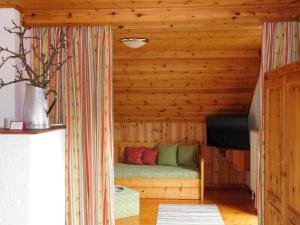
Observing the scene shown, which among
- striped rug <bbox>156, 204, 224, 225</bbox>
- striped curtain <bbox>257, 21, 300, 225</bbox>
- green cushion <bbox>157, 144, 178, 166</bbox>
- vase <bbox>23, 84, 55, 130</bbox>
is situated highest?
striped curtain <bbox>257, 21, 300, 225</bbox>

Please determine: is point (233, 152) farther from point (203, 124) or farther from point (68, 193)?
point (68, 193)

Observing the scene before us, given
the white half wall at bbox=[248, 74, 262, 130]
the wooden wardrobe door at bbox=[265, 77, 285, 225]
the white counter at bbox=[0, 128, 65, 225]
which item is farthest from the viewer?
the white half wall at bbox=[248, 74, 262, 130]

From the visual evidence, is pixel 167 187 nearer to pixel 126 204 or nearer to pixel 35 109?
pixel 126 204

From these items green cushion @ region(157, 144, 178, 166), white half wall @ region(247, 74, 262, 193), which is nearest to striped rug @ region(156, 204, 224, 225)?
white half wall @ region(247, 74, 262, 193)

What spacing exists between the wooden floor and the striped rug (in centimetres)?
9

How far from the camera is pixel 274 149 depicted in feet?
12.3

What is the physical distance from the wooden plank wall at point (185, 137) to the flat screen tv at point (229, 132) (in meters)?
0.50

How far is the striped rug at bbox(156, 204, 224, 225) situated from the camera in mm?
5199

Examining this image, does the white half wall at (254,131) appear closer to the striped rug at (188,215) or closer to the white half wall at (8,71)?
the striped rug at (188,215)

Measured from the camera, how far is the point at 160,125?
24.6ft

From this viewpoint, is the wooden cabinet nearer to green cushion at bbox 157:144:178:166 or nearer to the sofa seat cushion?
the sofa seat cushion

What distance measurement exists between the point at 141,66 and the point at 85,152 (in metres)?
2.23

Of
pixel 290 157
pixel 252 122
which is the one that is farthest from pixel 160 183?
pixel 290 157

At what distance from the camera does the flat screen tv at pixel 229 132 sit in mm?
6590
